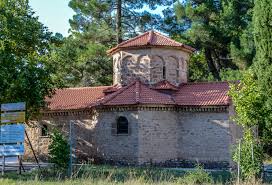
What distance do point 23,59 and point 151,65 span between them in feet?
28.1

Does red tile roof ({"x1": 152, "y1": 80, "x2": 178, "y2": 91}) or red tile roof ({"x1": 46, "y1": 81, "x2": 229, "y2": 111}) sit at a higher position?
red tile roof ({"x1": 152, "y1": 80, "x2": 178, "y2": 91})

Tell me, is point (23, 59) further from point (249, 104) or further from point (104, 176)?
point (249, 104)

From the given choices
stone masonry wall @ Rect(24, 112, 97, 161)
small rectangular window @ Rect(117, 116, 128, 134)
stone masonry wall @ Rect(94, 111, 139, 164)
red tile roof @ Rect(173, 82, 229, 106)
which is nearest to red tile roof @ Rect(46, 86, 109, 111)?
stone masonry wall @ Rect(24, 112, 97, 161)

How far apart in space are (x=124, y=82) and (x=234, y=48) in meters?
12.6

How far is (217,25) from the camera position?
132ft

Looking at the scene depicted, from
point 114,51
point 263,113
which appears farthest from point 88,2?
point 263,113

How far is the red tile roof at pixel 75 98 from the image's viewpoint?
1179 inches

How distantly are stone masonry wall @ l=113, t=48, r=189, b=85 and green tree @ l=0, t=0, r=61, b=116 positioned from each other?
5.21 m

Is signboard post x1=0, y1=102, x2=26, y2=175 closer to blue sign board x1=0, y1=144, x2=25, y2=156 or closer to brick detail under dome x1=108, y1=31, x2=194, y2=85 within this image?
blue sign board x1=0, y1=144, x2=25, y2=156

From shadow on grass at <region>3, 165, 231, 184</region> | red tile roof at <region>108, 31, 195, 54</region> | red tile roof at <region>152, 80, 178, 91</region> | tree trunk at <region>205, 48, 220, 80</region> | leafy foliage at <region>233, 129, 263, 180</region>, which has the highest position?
tree trunk at <region>205, 48, 220, 80</region>

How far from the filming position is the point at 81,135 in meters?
29.7

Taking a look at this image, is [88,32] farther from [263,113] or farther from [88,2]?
[263,113]

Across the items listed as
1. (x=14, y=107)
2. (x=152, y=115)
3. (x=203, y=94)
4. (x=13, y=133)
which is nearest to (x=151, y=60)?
(x=203, y=94)

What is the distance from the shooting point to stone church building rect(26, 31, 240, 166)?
26219mm
